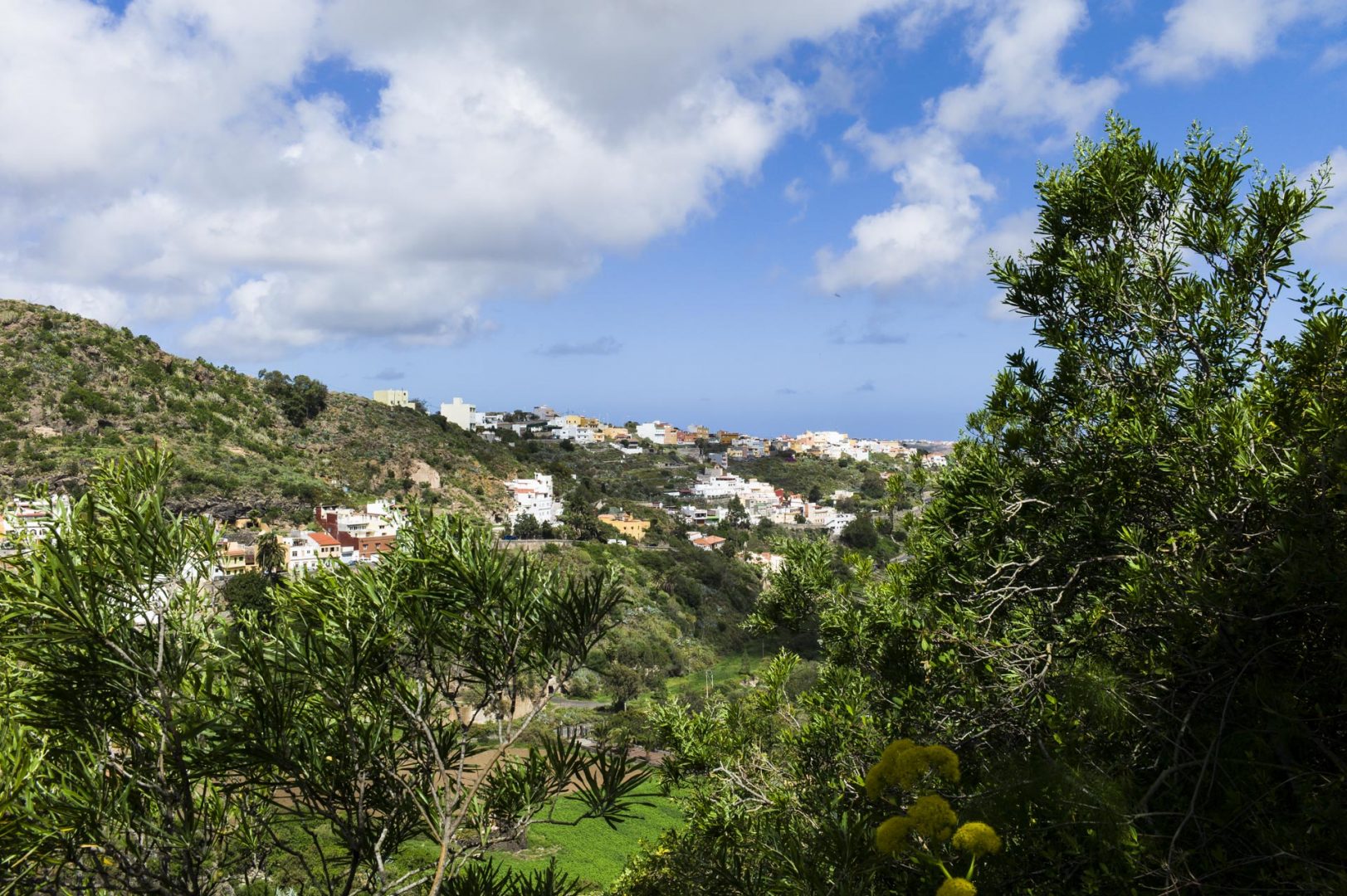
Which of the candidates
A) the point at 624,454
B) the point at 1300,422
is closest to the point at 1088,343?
the point at 1300,422

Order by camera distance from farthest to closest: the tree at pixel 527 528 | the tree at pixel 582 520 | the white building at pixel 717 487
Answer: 1. the white building at pixel 717 487
2. the tree at pixel 582 520
3. the tree at pixel 527 528

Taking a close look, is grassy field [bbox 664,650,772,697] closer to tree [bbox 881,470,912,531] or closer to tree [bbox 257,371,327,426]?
tree [bbox 881,470,912,531]

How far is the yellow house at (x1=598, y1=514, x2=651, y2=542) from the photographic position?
58094mm

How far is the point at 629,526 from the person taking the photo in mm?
59250

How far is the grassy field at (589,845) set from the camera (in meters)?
19.6

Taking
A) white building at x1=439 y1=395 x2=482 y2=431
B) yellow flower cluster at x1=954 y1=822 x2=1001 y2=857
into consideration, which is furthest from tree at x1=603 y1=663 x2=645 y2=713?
white building at x1=439 y1=395 x2=482 y2=431

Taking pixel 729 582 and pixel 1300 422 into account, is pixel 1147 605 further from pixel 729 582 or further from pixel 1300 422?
pixel 729 582

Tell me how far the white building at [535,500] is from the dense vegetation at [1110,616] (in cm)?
4960

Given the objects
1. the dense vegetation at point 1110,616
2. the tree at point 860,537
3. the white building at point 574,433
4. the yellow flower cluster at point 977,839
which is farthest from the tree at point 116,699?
the white building at point 574,433

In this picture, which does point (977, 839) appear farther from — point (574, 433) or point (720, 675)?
point (574, 433)

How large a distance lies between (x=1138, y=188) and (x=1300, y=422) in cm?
178

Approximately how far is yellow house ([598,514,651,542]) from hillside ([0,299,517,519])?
350 inches

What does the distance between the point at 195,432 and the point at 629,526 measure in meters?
29.1

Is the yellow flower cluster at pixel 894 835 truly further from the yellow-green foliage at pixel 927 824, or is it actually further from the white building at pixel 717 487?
the white building at pixel 717 487
